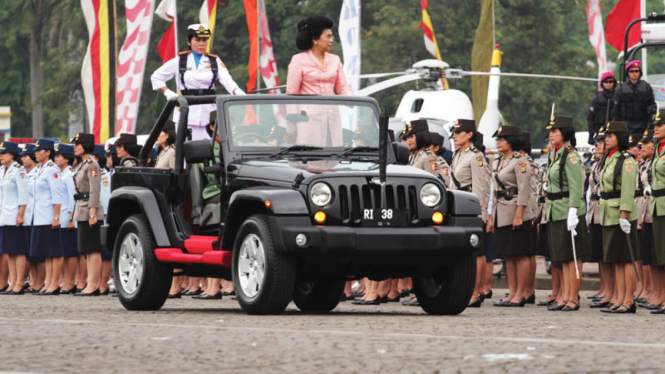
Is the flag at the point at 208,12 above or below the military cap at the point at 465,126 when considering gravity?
above

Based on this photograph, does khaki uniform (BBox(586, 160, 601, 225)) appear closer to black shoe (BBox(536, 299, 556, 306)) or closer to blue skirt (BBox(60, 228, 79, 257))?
black shoe (BBox(536, 299, 556, 306))

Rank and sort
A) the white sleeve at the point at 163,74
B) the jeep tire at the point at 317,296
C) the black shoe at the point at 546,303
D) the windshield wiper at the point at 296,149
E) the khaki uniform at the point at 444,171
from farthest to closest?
the khaki uniform at the point at 444,171 < the black shoe at the point at 546,303 < the white sleeve at the point at 163,74 < the jeep tire at the point at 317,296 < the windshield wiper at the point at 296,149

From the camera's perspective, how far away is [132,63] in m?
31.0

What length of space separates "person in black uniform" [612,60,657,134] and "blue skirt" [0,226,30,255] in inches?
315

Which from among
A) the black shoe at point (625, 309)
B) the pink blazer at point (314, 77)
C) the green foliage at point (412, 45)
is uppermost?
the green foliage at point (412, 45)

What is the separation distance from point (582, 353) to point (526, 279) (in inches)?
288

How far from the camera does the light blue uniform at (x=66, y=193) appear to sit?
20297mm

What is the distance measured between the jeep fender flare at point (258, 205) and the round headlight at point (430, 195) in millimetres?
1028

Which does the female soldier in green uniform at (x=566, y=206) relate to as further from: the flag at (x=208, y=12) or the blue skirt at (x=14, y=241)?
the flag at (x=208, y=12)

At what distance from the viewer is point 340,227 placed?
1204cm

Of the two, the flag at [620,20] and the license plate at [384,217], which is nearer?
the license plate at [384,217]

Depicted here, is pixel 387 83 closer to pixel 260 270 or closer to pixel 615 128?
pixel 615 128

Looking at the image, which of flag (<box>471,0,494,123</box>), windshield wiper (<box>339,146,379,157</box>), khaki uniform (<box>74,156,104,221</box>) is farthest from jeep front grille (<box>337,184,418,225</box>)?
flag (<box>471,0,494,123</box>)

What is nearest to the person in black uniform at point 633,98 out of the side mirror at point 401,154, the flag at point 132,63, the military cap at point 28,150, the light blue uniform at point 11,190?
the side mirror at point 401,154
